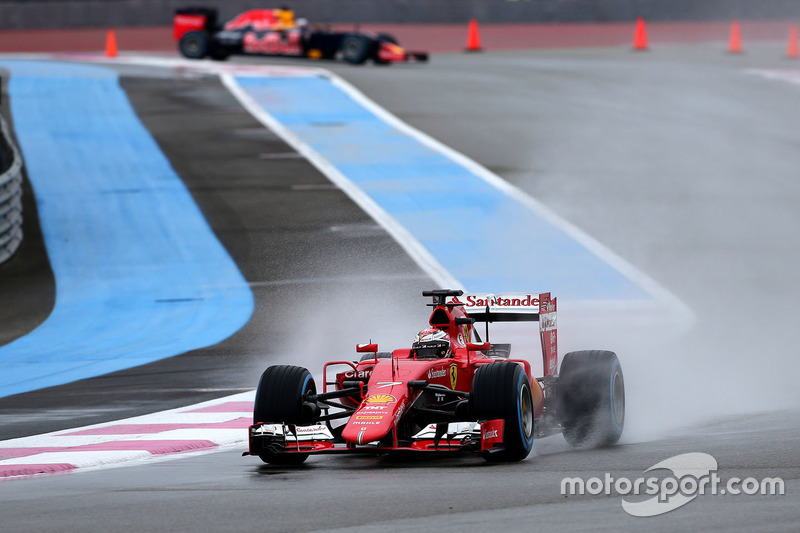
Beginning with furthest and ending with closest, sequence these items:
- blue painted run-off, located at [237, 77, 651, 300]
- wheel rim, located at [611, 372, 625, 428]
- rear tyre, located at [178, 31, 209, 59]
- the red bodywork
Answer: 1. rear tyre, located at [178, 31, 209, 59]
2. blue painted run-off, located at [237, 77, 651, 300]
3. wheel rim, located at [611, 372, 625, 428]
4. the red bodywork

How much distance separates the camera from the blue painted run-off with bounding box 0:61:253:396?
1438 cm

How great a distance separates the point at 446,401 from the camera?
891cm

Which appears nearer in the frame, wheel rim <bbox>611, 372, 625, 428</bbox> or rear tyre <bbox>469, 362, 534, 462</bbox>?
rear tyre <bbox>469, 362, 534, 462</bbox>

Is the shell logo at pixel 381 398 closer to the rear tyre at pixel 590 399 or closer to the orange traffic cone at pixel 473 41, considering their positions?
the rear tyre at pixel 590 399

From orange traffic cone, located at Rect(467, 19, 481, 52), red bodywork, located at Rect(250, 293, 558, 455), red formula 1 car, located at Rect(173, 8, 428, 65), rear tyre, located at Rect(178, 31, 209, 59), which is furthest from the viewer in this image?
orange traffic cone, located at Rect(467, 19, 481, 52)

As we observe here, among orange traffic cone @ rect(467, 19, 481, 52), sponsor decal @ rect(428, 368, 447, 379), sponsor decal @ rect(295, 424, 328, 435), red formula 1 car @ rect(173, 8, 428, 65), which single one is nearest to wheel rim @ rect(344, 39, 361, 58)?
red formula 1 car @ rect(173, 8, 428, 65)

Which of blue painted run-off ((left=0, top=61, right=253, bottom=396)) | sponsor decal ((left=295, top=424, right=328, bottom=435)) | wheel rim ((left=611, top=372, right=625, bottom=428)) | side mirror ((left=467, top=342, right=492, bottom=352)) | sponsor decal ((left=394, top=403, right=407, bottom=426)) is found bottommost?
blue painted run-off ((left=0, top=61, right=253, bottom=396))

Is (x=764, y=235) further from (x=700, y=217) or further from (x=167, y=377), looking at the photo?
(x=167, y=377)

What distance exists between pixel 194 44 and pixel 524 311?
91.6 feet

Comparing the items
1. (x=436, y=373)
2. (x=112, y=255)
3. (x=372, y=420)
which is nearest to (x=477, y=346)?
(x=436, y=373)

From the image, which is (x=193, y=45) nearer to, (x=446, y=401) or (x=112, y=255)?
(x=112, y=255)

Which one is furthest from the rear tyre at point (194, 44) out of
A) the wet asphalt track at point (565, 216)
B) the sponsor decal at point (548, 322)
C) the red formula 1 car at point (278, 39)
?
the sponsor decal at point (548, 322)

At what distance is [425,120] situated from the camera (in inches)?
1083

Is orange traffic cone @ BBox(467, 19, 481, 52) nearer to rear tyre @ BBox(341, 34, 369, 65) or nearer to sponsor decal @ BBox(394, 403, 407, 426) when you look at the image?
rear tyre @ BBox(341, 34, 369, 65)
